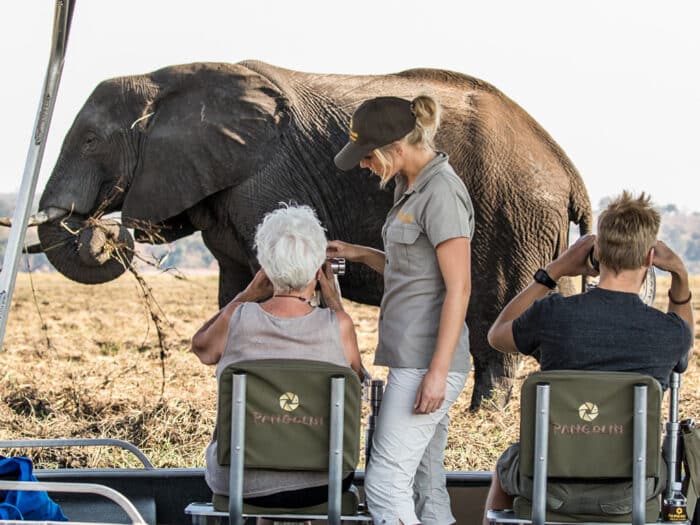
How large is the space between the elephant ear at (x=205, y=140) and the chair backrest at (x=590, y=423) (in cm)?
472

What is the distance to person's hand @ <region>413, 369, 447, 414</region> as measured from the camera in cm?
263

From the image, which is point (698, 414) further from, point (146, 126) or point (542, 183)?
point (146, 126)

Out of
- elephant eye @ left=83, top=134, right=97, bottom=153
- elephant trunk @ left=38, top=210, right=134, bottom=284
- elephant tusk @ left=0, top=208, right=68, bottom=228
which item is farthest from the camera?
elephant eye @ left=83, top=134, right=97, bottom=153

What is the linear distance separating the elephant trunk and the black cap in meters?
4.03

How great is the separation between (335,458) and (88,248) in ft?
14.6

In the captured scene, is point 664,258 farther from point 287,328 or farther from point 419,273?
point 287,328

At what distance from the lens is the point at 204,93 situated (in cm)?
725

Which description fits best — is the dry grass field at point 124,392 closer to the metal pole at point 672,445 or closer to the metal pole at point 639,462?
the metal pole at point 672,445

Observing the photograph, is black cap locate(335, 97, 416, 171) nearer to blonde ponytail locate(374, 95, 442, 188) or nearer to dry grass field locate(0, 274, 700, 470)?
blonde ponytail locate(374, 95, 442, 188)

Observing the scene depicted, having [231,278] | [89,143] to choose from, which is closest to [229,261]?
[231,278]

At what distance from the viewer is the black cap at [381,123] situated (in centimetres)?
273

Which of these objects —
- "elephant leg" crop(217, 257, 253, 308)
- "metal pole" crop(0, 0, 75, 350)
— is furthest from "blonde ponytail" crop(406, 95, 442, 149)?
"elephant leg" crop(217, 257, 253, 308)

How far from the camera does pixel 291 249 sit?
103 inches

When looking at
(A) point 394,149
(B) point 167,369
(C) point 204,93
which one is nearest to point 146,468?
(A) point 394,149
